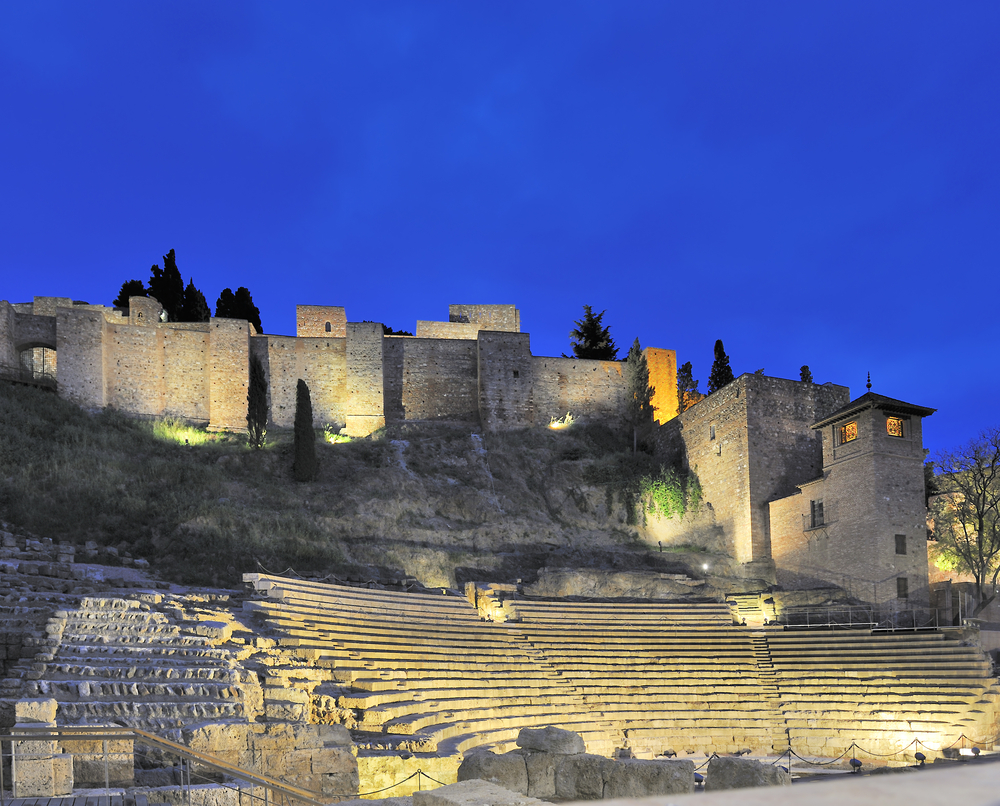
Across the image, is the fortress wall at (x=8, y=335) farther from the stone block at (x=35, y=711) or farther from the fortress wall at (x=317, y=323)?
the stone block at (x=35, y=711)

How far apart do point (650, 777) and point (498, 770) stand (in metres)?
1.69

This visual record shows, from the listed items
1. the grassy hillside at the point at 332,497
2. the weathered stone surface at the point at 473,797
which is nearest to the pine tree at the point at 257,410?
the grassy hillside at the point at 332,497

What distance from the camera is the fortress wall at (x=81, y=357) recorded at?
34.8 m

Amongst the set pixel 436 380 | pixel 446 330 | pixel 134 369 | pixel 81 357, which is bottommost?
pixel 436 380

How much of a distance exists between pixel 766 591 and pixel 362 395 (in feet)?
70.0

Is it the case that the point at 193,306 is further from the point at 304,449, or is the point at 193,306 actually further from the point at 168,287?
the point at 304,449

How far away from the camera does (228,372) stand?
123ft

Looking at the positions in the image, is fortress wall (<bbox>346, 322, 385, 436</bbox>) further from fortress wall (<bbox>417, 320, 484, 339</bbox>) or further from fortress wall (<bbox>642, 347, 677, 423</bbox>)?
fortress wall (<bbox>642, 347, 677, 423</bbox>)

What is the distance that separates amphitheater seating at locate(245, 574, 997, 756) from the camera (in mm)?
15133

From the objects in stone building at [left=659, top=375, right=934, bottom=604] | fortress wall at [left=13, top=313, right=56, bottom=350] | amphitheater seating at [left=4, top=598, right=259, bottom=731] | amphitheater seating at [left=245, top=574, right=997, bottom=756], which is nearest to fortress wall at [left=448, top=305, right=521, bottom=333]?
stone building at [left=659, top=375, right=934, bottom=604]

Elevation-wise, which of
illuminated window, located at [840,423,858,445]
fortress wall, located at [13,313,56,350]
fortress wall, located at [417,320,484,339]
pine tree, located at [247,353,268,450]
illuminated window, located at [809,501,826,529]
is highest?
fortress wall, located at [417,320,484,339]

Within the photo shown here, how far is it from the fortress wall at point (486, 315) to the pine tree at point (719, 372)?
11550 mm

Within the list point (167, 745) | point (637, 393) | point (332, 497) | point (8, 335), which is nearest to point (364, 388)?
point (332, 497)

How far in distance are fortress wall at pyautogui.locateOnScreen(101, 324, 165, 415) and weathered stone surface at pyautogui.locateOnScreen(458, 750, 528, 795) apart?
31.5 m
